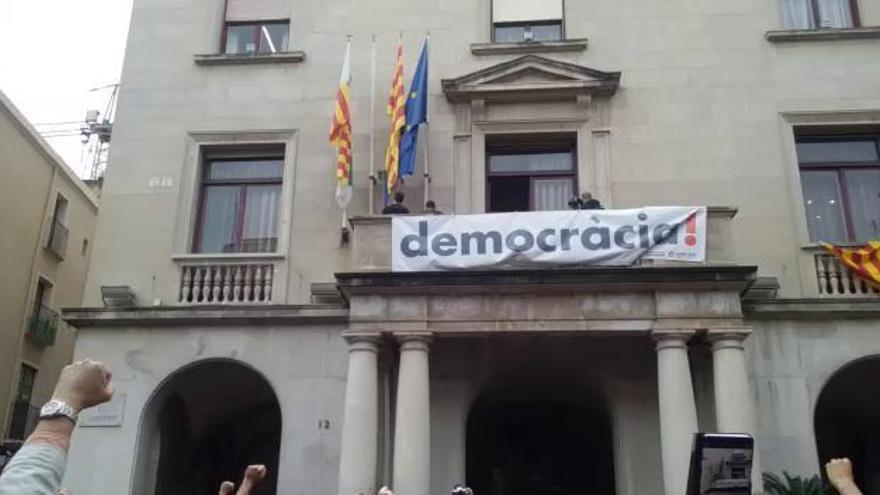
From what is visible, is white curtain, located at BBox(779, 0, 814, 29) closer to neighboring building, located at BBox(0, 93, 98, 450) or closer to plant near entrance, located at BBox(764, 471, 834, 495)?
plant near entrance, located at BBox(764, 471, 834, 495)

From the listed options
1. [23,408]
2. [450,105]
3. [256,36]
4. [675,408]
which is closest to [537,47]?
[450,105]

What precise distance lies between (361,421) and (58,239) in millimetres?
16742

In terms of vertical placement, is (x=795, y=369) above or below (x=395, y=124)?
below

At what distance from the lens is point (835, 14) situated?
702 inches

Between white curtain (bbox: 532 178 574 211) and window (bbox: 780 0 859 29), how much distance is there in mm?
5425

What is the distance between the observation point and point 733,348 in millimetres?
13656

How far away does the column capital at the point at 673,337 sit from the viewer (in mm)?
13688

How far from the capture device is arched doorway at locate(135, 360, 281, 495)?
636 inches

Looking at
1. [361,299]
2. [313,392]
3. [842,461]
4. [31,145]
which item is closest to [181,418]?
[313,392]

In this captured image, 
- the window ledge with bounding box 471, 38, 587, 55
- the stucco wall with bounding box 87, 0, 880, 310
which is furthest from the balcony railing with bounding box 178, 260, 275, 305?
the window ledge with bounding box 471, 38, 587, 55

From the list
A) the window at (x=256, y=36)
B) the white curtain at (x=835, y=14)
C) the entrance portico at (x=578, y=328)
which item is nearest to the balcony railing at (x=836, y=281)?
the entrance portico at (x=578, y=328)

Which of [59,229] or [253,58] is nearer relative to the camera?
[253,58]

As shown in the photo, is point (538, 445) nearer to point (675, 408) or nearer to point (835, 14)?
point (675, 408)

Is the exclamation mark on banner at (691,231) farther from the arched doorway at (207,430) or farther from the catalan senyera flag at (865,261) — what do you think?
the arched doorway at (207,430)
